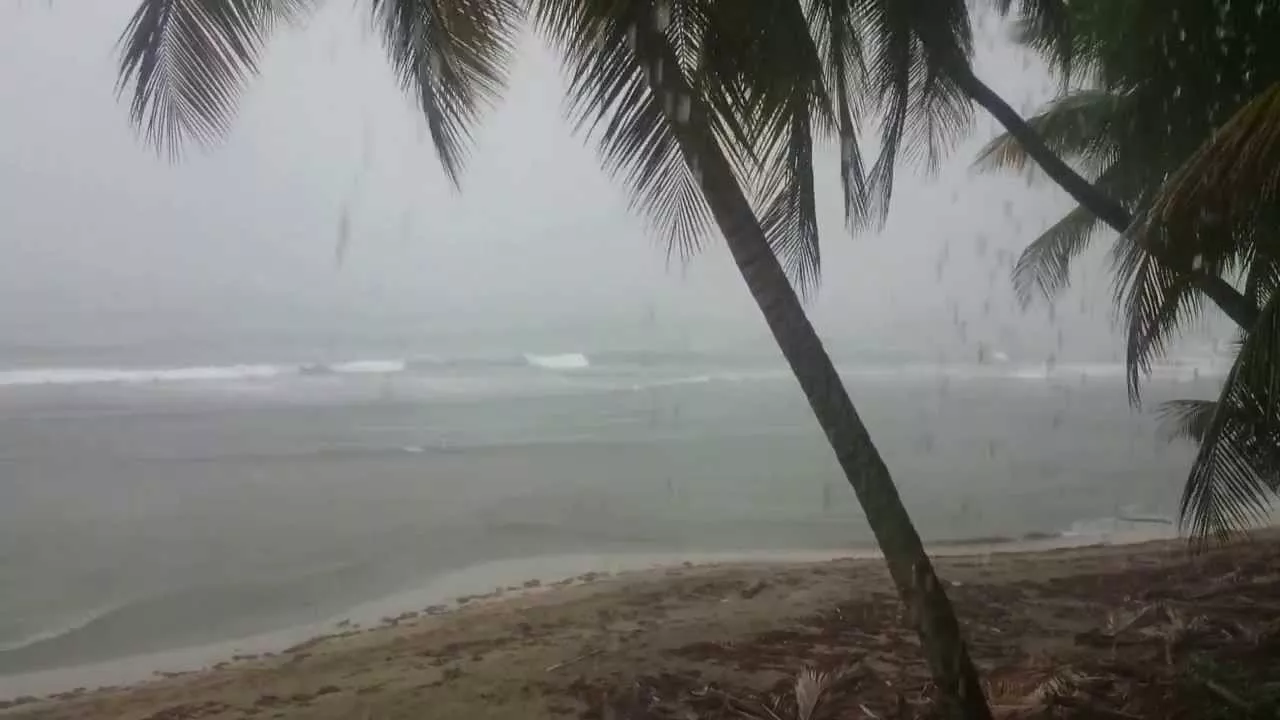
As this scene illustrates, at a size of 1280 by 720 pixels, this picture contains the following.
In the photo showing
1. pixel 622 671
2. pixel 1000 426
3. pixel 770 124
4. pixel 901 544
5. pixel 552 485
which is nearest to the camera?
pixel 770 124

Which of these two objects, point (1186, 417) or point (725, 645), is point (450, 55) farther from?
point (1186, 417)

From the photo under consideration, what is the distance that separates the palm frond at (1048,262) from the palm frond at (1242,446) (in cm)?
112

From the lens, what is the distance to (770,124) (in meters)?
2.12

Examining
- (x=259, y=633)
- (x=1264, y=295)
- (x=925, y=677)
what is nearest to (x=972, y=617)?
(x=925, y=677)

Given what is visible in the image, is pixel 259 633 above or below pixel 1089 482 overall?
below

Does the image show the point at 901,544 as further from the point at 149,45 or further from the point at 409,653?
the point at 149,45

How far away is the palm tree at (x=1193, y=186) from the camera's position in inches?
85.4

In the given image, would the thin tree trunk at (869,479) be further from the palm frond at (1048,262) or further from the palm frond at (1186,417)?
the palm frond at (1048,262)

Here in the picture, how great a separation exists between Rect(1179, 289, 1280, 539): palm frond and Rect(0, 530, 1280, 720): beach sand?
0.39 metres

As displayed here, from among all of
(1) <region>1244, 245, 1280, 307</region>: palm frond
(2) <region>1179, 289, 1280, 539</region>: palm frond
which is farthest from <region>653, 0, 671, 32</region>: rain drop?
(1) <region>1244, 245, 1280, 307</region>: palm frond

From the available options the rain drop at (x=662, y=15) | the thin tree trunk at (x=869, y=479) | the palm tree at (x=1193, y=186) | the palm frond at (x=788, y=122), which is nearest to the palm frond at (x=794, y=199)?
the palm frond at (x=788, y=122)

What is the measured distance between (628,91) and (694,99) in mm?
138

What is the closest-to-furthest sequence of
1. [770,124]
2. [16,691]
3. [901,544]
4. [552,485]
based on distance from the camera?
[770,124] → [901,544] → [16,691] → [552,485]

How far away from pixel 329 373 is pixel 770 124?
5.80ft
